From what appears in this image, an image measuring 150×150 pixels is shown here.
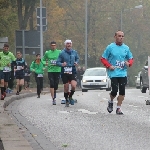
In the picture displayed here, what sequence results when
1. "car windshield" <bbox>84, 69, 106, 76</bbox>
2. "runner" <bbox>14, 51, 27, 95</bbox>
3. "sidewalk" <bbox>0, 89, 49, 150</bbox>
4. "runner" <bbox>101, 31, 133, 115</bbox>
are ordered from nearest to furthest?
"sidewalk" <bbox>0, 89, 49, 150</bbox> → "runner" <bbox>101, 31, 133, 115</bbox> → "runner" <bbox>14, 51, 27, 95</bbox> → "car windshield" <bbox>84, 69, 106, 76</bbox>

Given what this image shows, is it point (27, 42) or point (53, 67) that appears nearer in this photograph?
point (53, 67)

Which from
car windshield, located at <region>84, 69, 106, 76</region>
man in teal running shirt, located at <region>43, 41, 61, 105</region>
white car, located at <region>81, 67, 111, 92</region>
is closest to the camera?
man in teal running shirt, located at <region>43, 41, 61, 105</region>

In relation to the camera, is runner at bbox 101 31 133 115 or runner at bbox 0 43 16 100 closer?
runner at bbox 101 31 133 115

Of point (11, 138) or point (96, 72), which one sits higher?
point (11, 138)

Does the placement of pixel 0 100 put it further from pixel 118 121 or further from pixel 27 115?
pixel 118 121

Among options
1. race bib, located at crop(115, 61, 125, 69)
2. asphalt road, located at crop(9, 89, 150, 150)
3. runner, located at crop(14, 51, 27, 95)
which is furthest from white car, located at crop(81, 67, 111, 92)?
race bib, located at crop(115, 61, 125, 69)

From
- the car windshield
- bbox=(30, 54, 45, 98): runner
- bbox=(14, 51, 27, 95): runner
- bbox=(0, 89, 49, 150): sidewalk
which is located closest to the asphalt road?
bbox=(0, 89, 49, 150): sidewalk

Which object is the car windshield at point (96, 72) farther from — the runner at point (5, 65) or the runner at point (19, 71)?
the runner at point (5, 65)

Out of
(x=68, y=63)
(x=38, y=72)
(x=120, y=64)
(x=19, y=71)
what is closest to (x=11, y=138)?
(x=120, y=64)

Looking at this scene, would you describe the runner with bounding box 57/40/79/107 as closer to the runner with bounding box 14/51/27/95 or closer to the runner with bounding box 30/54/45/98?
the runner with bounding box 30/54/45/98

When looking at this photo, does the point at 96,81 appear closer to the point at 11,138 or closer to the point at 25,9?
the point at 25,9

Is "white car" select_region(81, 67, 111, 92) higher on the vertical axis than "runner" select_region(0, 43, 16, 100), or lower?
lower

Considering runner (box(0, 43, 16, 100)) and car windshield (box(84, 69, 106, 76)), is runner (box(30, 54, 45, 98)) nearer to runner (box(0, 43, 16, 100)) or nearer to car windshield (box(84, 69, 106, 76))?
runner (box(0, 43, 16, 100))

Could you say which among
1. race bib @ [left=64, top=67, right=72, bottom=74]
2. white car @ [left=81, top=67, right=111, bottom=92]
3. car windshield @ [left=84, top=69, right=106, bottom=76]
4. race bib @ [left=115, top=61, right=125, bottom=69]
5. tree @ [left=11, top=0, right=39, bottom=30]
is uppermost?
tree @ [left=11, top=0, right=39, bottom=30]
